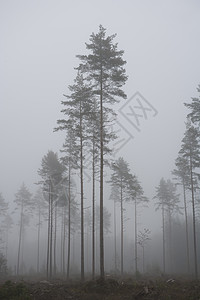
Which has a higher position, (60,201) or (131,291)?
(60,201)

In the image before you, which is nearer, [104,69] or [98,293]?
[98,293]

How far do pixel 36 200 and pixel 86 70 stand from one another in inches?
1328

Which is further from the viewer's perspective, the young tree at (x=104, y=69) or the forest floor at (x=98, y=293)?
the young tree at (x=104, y=69)

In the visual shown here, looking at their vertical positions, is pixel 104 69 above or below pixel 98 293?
above

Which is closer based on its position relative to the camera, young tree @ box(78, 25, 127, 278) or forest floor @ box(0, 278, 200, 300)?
forest floor @ box(0, 278, 200, 300)

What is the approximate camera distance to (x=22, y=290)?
975 centimetres

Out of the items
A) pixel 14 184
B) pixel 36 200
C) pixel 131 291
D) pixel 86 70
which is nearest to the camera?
pixel 131 291

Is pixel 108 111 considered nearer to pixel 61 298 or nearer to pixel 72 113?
pixel 72 113

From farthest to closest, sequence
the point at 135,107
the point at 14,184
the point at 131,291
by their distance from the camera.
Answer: the point at 14,184
the point at 135,107
the point at 131,291

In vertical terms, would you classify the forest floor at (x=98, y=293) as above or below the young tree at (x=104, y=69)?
below

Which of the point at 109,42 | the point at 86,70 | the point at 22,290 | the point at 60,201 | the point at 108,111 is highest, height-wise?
the point at 109,42

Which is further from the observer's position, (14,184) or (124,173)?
(14,184)

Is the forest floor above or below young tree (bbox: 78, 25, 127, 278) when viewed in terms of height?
below

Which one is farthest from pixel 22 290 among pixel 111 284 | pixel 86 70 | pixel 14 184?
pixel 14 184
